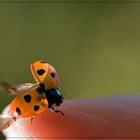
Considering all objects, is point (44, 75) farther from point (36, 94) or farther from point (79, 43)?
point (79, 43)

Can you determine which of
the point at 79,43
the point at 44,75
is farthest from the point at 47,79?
the point at 79,43

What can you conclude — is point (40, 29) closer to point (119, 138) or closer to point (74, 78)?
point (74, 78)

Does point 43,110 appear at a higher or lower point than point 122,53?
lower

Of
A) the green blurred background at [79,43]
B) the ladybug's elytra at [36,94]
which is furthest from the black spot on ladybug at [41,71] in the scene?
the green blurred background at [79,43]

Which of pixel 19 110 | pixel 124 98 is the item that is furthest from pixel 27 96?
pixel 124 98

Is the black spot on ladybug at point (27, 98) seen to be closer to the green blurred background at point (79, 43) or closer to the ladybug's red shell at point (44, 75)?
the ladybug's red shell at point (44, 75)

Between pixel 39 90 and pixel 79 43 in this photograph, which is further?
pixel 79 43

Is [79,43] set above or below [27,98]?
above
